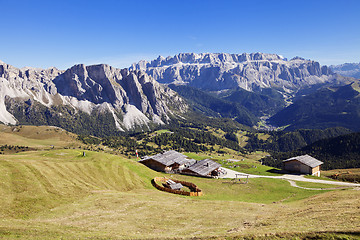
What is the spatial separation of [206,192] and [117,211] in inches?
1495

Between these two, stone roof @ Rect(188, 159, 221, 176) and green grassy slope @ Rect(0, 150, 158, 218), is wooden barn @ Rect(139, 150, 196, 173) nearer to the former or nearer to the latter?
stone roof @ Rect(188, 159, 221, 176)

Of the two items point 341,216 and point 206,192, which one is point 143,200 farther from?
point 341,216

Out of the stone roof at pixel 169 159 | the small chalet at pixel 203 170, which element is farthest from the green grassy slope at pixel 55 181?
the stone roof at pixel 169 159

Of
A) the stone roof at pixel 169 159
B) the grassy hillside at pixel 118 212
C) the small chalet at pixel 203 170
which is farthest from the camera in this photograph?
the stone roof at pixel 169 159

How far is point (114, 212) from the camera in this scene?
41.9 meters

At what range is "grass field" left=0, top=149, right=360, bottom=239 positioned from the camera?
30.3m

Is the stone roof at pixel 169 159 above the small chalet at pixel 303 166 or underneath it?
above

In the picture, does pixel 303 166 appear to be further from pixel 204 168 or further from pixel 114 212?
pixel 114 212

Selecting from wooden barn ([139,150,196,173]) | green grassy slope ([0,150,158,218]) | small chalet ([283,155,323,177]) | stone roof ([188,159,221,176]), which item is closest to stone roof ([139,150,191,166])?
wooden barn ([139,150,196,173])

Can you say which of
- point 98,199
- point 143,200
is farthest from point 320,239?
point 98,199

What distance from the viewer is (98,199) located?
47.9 metres

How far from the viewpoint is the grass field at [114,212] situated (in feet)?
99.3

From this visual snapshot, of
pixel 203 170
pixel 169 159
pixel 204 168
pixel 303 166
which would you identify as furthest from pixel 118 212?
pixel 303 166

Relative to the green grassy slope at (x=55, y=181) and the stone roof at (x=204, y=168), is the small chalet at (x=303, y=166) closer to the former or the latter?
the stone roof at (x=204, y=168)
